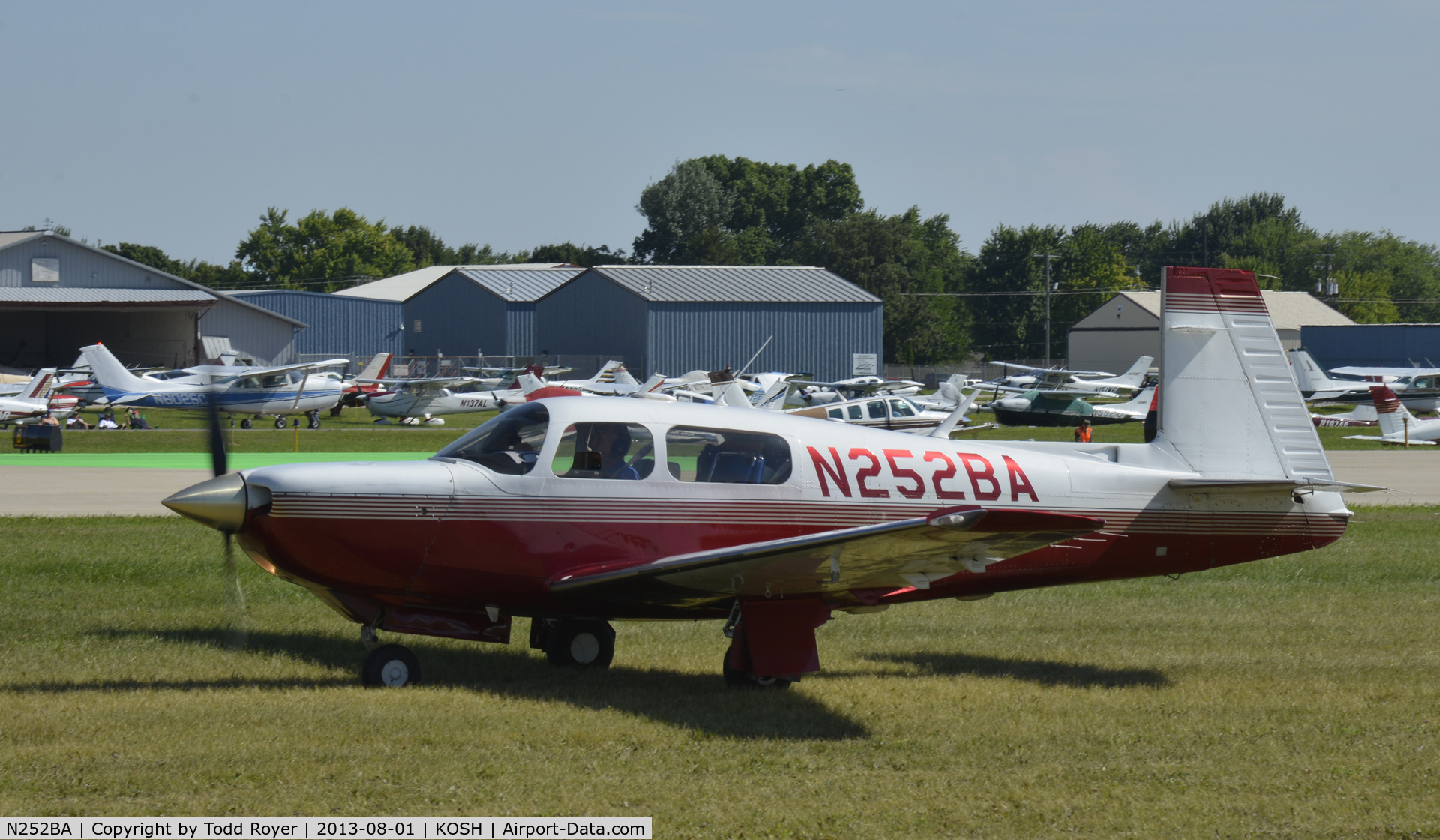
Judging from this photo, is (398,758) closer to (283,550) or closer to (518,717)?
(518,717)

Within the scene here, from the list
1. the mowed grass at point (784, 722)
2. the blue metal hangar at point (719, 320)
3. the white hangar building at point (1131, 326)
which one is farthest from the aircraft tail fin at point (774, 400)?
the white hangar building at point (1131, 326)

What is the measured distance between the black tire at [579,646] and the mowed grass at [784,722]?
0.66 feet

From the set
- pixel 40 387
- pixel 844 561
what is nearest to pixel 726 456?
pixel 844 561

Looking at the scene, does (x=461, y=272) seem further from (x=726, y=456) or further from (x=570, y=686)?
(x=726, y=456)

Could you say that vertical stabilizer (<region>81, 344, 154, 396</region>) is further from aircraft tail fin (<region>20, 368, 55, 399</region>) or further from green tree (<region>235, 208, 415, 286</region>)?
green tree (<region>235, 208, 415, 286</region>)

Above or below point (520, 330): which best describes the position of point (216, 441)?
below

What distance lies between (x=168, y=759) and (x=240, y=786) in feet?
2.09

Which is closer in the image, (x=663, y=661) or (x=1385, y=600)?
(x=663, y=661)

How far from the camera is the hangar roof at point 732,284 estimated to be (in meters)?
71.8

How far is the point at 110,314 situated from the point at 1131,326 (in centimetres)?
7072

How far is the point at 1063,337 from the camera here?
11950 cm

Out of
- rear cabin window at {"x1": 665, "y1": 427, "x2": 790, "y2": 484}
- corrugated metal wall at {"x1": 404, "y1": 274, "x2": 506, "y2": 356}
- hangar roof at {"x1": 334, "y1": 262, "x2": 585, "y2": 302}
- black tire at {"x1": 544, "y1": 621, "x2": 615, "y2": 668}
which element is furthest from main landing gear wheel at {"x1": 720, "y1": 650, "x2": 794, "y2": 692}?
hangar roof at {"x1": 334, "y1": 262, "x2": 585, "y2": 302}

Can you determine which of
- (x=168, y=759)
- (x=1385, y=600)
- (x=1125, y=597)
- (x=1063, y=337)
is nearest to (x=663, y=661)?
(x=168, y=759)

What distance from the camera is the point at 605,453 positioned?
26.4 ft
